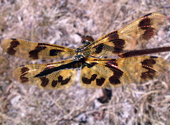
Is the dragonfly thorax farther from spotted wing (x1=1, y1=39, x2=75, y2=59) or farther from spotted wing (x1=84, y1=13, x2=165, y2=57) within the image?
spotted wing (x1=1, y1=39, x2=75, y2=59)

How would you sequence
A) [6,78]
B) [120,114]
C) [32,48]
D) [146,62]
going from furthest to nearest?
1. [6,78]
2. [120,114]
3. [32,48]
4. [146,62]

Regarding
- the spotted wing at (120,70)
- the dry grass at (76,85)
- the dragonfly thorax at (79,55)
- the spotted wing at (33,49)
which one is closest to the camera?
the spotted wing at (120,70)

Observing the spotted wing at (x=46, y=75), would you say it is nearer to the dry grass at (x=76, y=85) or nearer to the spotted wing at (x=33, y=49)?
the spotted wing at (x=33, y=49)

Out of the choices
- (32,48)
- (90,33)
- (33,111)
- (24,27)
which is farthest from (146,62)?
(24,27)

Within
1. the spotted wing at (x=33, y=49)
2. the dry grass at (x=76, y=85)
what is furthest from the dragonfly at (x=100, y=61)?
the dry grass at (x=76, y=85)

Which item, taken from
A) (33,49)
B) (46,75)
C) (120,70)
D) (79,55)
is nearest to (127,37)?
(120,70)

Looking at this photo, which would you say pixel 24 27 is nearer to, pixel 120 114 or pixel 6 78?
pixel 6 78

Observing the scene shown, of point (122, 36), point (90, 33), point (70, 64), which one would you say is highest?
point (90, 33)
